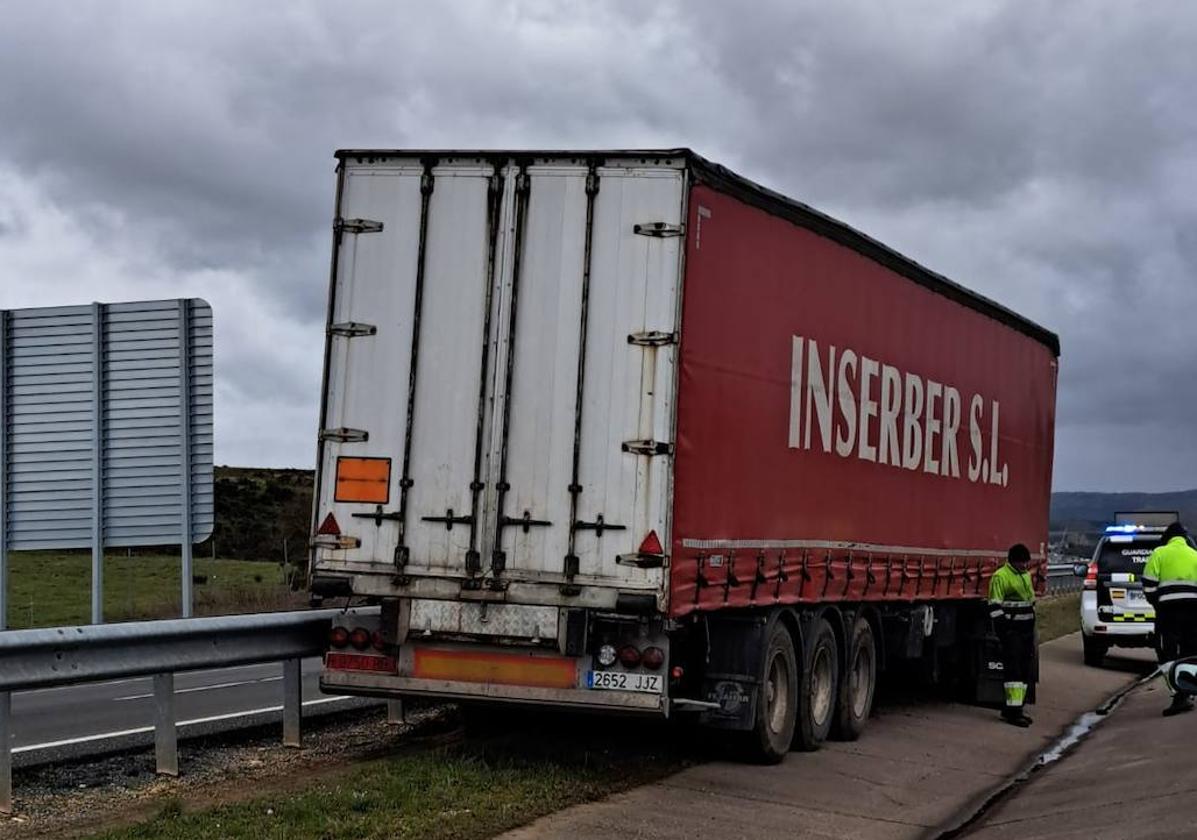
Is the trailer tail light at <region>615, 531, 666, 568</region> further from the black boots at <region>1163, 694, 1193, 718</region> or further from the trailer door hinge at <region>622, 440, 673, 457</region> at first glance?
the black boots at <region>1163, 694, 1193, 718</region>

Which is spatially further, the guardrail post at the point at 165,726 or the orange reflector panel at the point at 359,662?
the orange reflector panel at the point at 359,662

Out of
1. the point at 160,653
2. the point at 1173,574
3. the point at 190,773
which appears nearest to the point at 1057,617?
the point at 1173,574

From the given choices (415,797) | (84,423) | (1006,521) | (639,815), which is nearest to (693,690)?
(639,815)

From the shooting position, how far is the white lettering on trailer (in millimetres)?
12820

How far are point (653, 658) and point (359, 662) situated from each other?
1.94 m

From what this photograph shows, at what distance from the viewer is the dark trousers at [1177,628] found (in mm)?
16594

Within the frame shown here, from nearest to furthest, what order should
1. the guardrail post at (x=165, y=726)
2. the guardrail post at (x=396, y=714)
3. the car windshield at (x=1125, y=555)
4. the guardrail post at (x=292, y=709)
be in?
the guardrail post at (x=165, y=726) < the guardrail post at (x=292, y=709) < the guardrail post at (x=396, y=714) < the car windshield at (x=1125, y=555)

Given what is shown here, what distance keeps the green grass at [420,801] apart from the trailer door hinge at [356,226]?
11.1ft

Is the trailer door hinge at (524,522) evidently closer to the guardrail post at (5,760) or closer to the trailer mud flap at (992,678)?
the guardrail post at (5,760)

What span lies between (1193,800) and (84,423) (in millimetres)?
9622

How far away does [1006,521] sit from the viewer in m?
18.9

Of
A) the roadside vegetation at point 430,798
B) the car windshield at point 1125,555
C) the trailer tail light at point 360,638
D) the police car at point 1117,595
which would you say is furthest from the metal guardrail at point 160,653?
the car windshield at point 1125,555

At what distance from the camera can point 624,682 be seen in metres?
10.5

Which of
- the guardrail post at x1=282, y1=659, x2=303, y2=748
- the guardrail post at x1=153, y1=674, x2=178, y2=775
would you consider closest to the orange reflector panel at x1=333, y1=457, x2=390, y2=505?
the guardrail post at x1=282, y1=659, x2=303, y2=748
